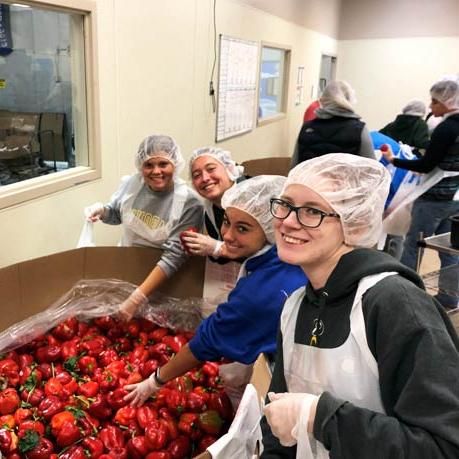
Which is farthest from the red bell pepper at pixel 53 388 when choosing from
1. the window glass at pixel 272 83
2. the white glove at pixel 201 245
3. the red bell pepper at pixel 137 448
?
the window glass at pixel 272 83

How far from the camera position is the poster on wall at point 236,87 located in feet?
12.0

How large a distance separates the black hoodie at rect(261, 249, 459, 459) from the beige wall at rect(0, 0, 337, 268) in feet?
5.41

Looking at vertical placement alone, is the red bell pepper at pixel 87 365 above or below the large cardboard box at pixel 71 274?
below

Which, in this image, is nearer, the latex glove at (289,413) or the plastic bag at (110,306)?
the latex glove at (289,413)

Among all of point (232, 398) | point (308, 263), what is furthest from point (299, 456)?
point (232, 398)

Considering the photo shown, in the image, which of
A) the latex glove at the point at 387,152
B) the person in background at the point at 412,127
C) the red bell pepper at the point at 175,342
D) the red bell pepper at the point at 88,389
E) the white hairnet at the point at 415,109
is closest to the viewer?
the red bell pepper at the point at 88,389

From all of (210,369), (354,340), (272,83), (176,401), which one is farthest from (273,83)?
(354,340)

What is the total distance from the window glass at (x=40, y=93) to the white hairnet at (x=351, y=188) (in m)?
1.64

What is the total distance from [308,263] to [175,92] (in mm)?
2414

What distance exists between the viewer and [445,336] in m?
0.70

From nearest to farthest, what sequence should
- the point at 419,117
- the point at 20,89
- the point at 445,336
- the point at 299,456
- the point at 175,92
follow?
the point at 445,336 → the point at 299,456 → the point at 20,89 → the point at 175,92 → the point at 419,117

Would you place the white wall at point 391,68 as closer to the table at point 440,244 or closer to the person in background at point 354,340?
the table at point 440,244

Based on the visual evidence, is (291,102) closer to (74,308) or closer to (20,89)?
(20,89)

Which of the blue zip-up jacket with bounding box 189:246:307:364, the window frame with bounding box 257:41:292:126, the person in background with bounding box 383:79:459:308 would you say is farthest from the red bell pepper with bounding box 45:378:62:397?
the window frame with bounding box 257:41:292:126
